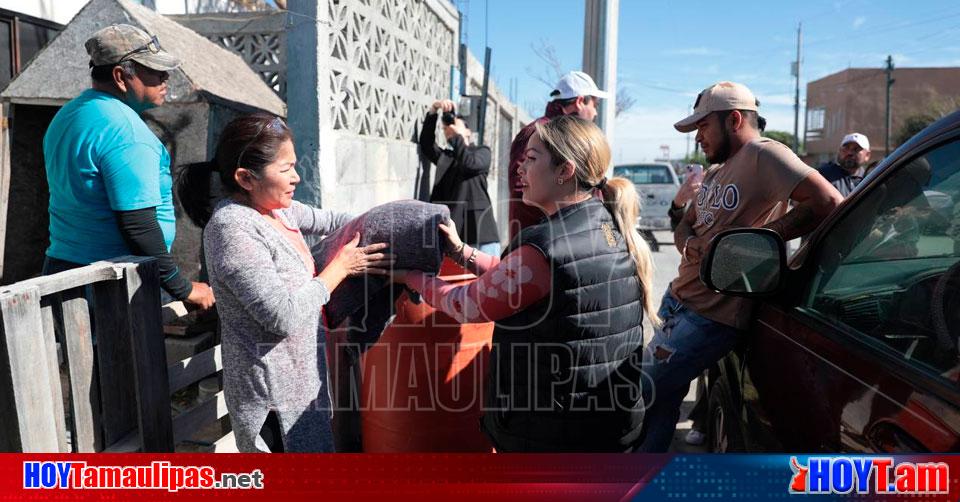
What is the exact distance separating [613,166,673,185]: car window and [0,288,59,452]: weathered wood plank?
1415 cm

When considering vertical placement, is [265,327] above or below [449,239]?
below

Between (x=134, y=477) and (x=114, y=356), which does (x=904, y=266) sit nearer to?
(x=134, y=477)

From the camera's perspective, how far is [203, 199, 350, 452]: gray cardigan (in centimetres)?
180

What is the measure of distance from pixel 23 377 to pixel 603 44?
5173mm

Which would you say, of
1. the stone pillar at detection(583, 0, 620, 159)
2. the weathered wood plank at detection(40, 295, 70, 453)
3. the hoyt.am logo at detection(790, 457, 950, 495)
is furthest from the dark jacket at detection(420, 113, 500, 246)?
the hoyt.am logo at detection(790, 457, 950, 495)

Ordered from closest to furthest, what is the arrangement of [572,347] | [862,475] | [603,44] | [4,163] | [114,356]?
[862,475]
[572,347]
[114,356]
[4,163]
[603,44]

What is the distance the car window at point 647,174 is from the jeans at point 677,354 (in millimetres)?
12549

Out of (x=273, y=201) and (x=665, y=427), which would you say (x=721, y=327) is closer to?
(x=665, y=427)

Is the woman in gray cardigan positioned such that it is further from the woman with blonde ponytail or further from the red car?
the red car

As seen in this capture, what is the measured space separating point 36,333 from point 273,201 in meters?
0.72

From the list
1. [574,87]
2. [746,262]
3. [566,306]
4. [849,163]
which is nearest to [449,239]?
[566,306]

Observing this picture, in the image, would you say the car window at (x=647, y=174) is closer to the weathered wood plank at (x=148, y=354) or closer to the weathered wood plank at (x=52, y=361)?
the weathered wood plank at (x=148, y=354)

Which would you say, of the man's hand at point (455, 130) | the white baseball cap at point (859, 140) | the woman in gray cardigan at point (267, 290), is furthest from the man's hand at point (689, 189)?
the white baseball cap at point (859, 140)

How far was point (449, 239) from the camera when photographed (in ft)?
6.85
